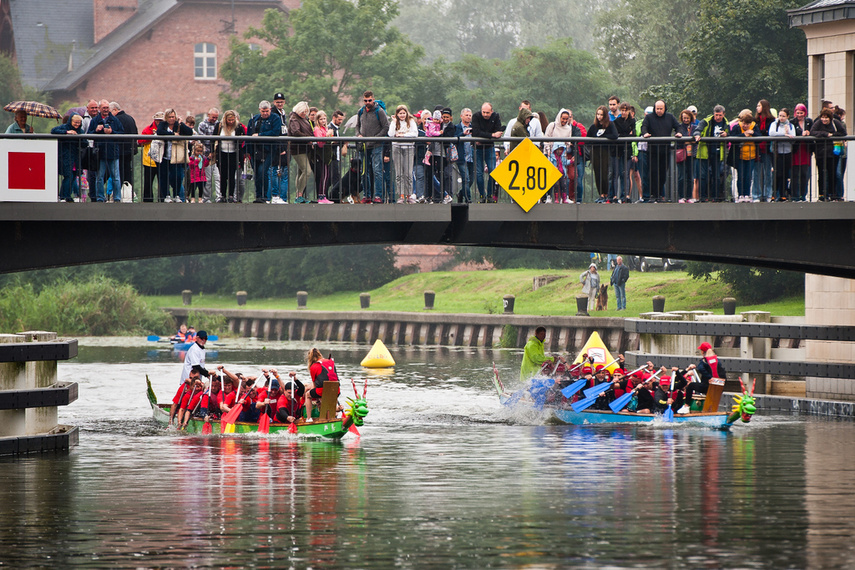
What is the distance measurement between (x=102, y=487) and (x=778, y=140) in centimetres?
1269

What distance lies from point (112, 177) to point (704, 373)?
12.8m

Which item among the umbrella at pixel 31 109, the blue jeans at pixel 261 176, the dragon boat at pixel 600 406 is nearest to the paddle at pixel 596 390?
the dragon boat at pixel 600 406

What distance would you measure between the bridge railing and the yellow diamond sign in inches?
12.8

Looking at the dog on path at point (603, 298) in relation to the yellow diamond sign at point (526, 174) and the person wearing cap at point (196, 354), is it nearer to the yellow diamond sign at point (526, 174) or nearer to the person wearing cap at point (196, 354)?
the person wearing cap at point (196, 354)

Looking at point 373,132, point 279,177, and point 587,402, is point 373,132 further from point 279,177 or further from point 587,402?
point 587,402

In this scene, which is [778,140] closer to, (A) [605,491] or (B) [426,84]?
(A) [605,491]

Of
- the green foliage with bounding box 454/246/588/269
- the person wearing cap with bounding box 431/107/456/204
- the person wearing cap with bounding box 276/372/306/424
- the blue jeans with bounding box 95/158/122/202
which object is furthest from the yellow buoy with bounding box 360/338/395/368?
the blue jeans with bounding box 95/158/122/202

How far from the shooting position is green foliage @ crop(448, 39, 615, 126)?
242ft

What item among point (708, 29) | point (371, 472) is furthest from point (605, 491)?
point (708, 29)

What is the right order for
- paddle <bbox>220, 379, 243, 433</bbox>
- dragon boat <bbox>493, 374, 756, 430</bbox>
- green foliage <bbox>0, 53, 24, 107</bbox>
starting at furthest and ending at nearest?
1. green foliage <bbox>0, 53, 24, 107</bbox>
2. dragon boat <bbox>493, 374, 756, 430</bbox>
3. paddle <bbox>220, 379, 243, 433</bbox>

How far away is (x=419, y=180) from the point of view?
24.3 metres

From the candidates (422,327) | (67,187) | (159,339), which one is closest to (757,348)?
(67,187)

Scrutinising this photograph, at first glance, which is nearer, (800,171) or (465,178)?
(465,178)

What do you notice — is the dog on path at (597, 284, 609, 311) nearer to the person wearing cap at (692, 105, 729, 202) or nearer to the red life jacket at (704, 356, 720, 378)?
the red life jacket at (704, 356, 720, 378)
